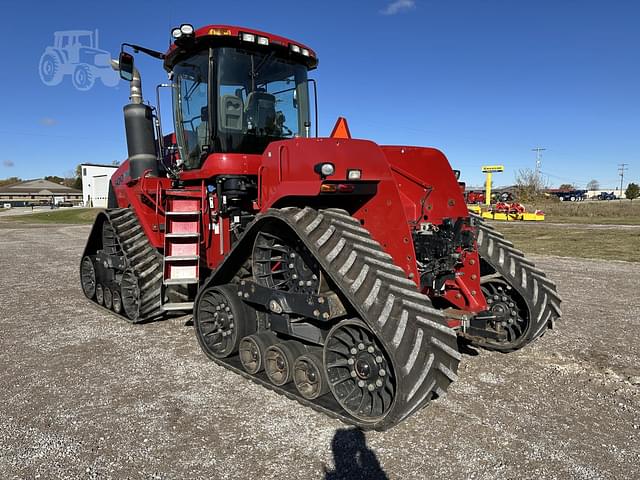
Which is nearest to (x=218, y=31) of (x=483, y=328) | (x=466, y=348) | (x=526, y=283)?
(x=526, y=283)

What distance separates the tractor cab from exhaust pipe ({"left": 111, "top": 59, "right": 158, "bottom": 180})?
4.16 ft

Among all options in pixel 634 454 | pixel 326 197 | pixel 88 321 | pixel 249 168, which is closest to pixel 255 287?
pixel 326 197

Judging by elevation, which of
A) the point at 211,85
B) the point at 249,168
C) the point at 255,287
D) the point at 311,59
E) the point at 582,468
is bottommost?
the point at 582,468

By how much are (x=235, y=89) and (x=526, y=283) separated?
12.9 feet

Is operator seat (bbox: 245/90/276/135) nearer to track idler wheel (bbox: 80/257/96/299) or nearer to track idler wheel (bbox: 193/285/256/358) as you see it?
track idler wheel (bbox: 193/285/256/358)

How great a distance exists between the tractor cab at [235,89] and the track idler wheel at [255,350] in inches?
84.9

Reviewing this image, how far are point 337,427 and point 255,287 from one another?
159 cm

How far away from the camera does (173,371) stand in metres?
5.12

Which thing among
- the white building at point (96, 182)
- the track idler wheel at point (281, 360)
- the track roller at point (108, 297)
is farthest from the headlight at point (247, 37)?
the white building at point (96, 182)

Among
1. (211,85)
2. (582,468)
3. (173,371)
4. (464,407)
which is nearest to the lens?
(582,468)

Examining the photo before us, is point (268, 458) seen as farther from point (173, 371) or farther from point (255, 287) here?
point (173, 371)

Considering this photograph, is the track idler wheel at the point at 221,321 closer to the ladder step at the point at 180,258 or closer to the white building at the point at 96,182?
the ladder step at the point at 180,258

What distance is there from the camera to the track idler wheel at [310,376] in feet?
13.7

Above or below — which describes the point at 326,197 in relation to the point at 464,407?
above
